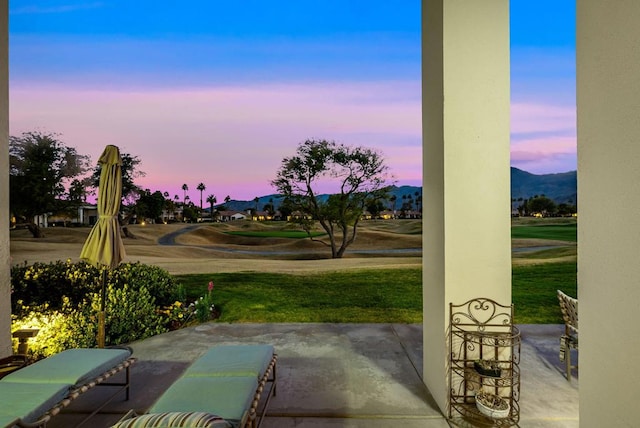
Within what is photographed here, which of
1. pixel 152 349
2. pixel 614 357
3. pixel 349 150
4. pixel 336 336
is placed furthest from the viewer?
pixel 349 150

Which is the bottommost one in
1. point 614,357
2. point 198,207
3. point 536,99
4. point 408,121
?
point 614,357

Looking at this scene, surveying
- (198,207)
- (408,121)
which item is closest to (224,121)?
(198,207)

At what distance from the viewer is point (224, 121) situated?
8.66 m

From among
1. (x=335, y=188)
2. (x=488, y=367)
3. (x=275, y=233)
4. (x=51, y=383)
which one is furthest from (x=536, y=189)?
(x=51, y=383)

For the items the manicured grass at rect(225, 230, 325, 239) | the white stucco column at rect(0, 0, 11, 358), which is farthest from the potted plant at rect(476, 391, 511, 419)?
the manicured grass at rect(225, 230, 325, 239)

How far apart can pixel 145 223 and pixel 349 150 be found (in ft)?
18.4

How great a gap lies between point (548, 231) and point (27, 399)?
1052cm

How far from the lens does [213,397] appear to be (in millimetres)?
2266

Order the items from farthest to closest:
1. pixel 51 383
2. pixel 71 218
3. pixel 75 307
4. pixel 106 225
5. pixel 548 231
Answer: pixel 548 231
pixel 71 218
pixel 75 307
pixel 106 225
pixel 51 383

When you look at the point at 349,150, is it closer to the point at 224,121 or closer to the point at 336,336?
the point at 224,121

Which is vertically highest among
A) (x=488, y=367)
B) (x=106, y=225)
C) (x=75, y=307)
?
(x=106, y=225)

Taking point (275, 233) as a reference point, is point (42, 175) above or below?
above

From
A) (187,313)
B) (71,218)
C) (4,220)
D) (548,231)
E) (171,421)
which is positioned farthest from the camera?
(548,231)

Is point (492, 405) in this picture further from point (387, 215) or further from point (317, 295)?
point (387, 215)
